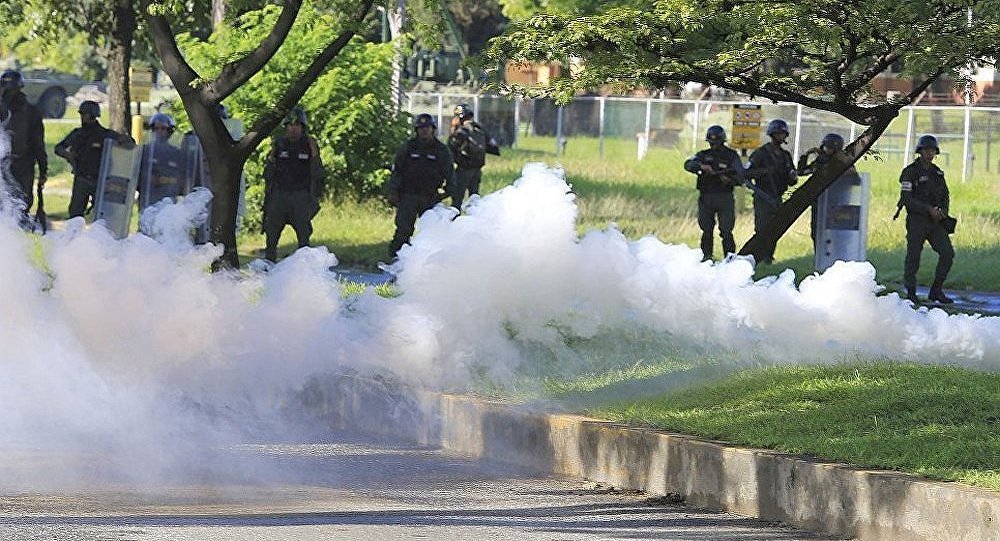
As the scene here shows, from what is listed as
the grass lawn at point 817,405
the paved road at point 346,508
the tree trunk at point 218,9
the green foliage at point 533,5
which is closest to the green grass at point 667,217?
the green foliage at point 533,5

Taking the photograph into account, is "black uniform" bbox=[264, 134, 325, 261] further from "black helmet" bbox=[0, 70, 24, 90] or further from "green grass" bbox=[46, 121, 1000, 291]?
"black helmet" bbox=[0, 70, 24, 90]

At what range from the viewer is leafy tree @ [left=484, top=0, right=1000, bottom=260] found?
1595cm

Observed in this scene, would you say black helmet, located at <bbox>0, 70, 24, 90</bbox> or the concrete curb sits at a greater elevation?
black helmet, located at <bbox>0, 70, 24, 90</bbox>

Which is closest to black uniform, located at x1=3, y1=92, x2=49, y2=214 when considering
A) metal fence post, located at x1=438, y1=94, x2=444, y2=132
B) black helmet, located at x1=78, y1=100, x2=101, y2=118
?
black helmet, located at x1=78, y1=100, x2=101, y2=118

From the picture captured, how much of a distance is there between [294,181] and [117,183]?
6.01ft

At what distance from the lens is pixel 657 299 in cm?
1105

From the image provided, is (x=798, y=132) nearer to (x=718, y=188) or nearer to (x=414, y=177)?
(x=718, y=188)

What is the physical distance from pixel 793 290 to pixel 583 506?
3.41 metres

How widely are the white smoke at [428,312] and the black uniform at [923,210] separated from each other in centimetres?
671

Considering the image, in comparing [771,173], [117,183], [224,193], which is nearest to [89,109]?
[117,183]

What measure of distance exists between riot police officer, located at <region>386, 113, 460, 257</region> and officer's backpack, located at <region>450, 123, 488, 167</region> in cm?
376

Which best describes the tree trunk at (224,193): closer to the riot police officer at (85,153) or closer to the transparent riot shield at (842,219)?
the riot police officer at (85,153)

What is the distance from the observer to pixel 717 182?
1903cm

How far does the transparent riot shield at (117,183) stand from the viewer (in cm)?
1845
